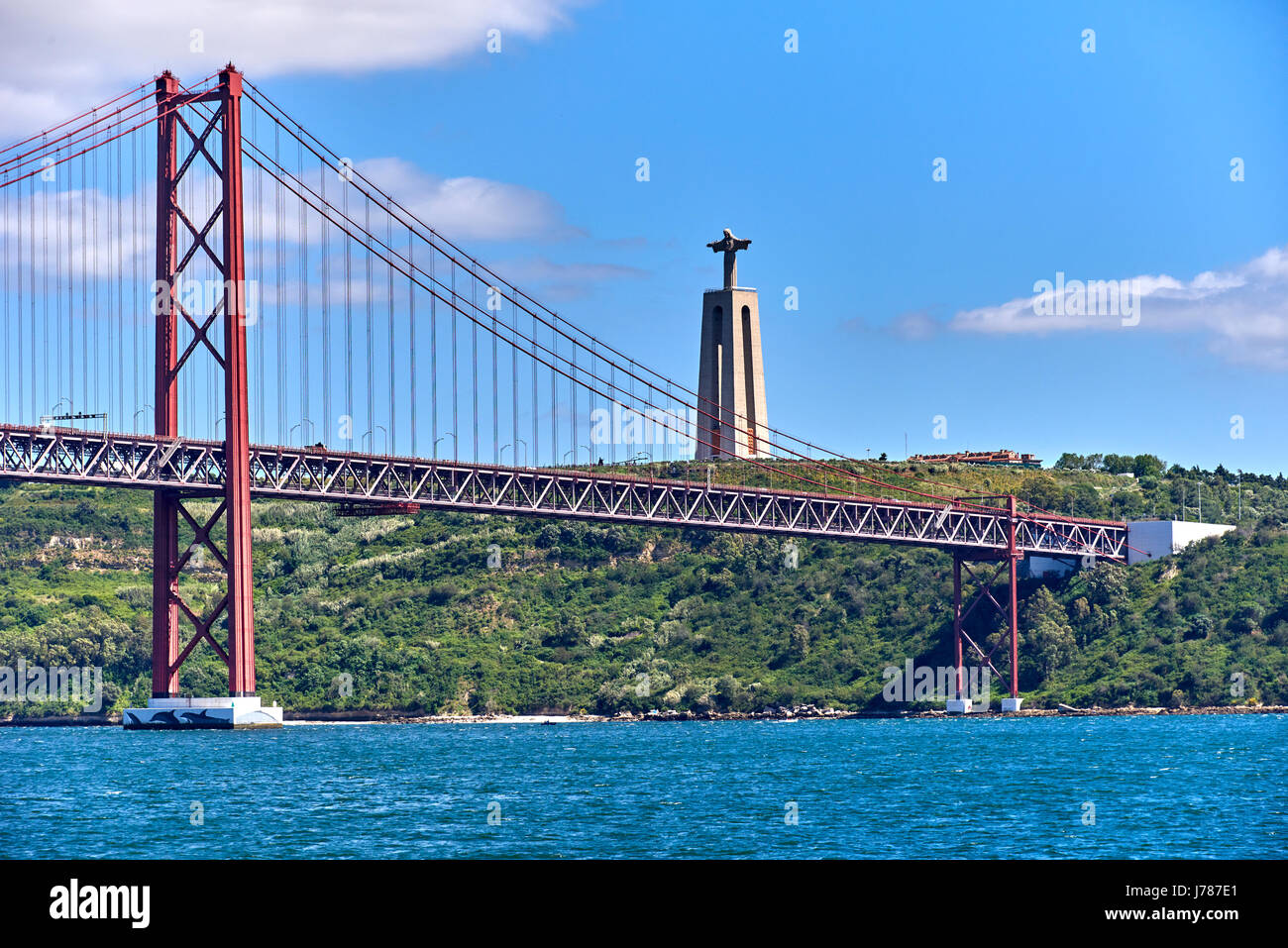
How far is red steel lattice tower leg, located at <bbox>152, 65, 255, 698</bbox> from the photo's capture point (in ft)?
233

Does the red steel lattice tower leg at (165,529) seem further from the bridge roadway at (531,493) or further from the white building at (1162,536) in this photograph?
the white building at (1162,536)

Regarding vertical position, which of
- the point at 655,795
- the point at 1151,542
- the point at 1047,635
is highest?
the point at 1151,542

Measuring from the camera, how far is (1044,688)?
9856 centimetres

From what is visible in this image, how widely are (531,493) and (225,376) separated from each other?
2225 centimetres

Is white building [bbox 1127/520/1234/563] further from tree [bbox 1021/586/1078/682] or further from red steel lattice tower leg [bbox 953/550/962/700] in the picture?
red steel lattice tower leg [bbox 953/550/962/700]

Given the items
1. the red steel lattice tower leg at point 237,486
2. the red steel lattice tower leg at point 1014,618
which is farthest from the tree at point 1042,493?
the red steel lattice tower leg at point 237,486

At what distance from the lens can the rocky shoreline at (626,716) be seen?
93312 millimetres

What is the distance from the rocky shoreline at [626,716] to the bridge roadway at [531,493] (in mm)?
10247

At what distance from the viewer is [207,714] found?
71.9 m

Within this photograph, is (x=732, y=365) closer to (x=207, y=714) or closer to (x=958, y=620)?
(x=958, y=620)

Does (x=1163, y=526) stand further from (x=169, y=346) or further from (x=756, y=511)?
(x=169, y=346)

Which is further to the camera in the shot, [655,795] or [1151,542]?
[1151,542]

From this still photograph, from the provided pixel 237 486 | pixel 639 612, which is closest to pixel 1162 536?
pixel 639 612

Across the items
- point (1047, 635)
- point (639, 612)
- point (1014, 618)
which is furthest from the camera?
point (639, 612)
